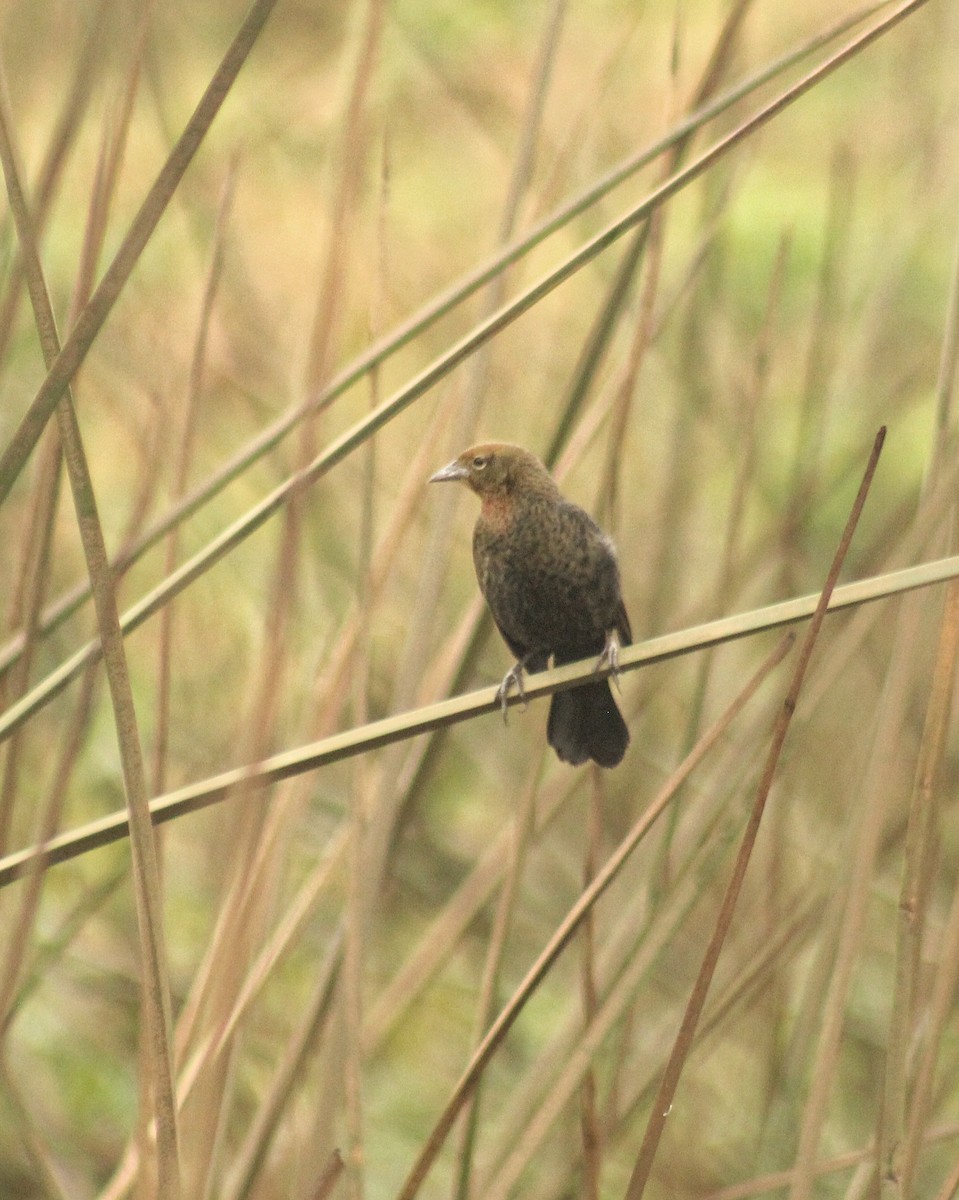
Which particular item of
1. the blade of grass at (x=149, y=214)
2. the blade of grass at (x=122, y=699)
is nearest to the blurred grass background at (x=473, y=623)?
the blade of grass at (x=122, y=699)

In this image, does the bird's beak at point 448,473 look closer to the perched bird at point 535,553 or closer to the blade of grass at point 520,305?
the perched bird at point 535,553

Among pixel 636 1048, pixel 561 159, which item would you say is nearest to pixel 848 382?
pixel 561 159

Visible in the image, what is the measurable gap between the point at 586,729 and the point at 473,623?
17.1 inches

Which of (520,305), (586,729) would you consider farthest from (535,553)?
(520,305)

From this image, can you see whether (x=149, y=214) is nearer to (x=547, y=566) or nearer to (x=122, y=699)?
(x=122, y=699)

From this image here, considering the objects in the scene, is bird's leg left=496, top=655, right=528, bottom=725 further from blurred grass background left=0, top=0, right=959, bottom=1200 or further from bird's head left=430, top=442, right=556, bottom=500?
bird's head left=430, top=442, right=556, bottom=500

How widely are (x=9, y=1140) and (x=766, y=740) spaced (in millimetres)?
1850

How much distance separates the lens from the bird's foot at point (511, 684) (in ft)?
3.63

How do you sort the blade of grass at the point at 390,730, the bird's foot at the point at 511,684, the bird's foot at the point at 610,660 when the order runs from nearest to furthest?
the blade of grass at the point at 390,730 → the bird's foot at the point at 511,684 → the bird's foot at the point at 610,660

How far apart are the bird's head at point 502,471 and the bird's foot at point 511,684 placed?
0.26 metres

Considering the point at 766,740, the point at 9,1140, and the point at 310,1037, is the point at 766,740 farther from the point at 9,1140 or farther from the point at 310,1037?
the point at 9,1140

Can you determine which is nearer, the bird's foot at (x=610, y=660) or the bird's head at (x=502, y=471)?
the bird's foot at (x=610, y=660)

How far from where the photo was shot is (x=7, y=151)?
82 centimetres

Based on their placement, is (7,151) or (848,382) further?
(848,382)
